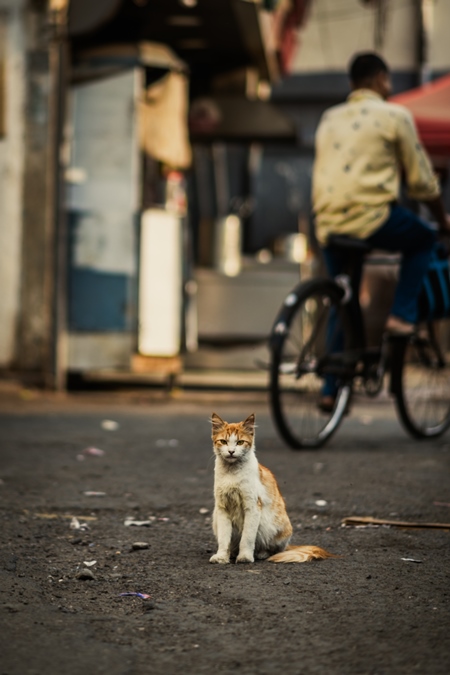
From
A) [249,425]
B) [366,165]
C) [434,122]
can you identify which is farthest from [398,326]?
[434,122]

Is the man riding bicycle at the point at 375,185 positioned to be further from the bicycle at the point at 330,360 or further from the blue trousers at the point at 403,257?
the bicycle at the point at 330,360

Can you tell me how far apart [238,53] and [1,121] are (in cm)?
352

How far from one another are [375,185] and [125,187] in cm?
414

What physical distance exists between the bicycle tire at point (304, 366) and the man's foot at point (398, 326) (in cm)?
24

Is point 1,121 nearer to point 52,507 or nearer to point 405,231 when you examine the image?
point 405,231

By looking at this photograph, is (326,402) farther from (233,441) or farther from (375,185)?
(233,441)

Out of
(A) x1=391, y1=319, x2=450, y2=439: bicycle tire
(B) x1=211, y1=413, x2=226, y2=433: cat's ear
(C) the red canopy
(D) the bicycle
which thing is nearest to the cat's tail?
(B) x1=211, y1=413, x2=226, y2=433: cat's ear

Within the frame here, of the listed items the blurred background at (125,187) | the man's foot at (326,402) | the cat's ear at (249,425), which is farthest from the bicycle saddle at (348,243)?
the cat's ear at (249,425)

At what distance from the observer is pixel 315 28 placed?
67.1 ft

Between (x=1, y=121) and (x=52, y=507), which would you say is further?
(x=1, y=121)

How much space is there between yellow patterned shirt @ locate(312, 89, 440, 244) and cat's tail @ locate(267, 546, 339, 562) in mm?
2959

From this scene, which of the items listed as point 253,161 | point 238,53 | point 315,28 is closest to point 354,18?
point 315,28

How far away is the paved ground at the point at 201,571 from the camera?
2.75 metres

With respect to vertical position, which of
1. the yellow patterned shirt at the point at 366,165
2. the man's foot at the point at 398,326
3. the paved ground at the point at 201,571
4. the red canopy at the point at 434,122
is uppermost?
the red canopy at the point at 434,122
